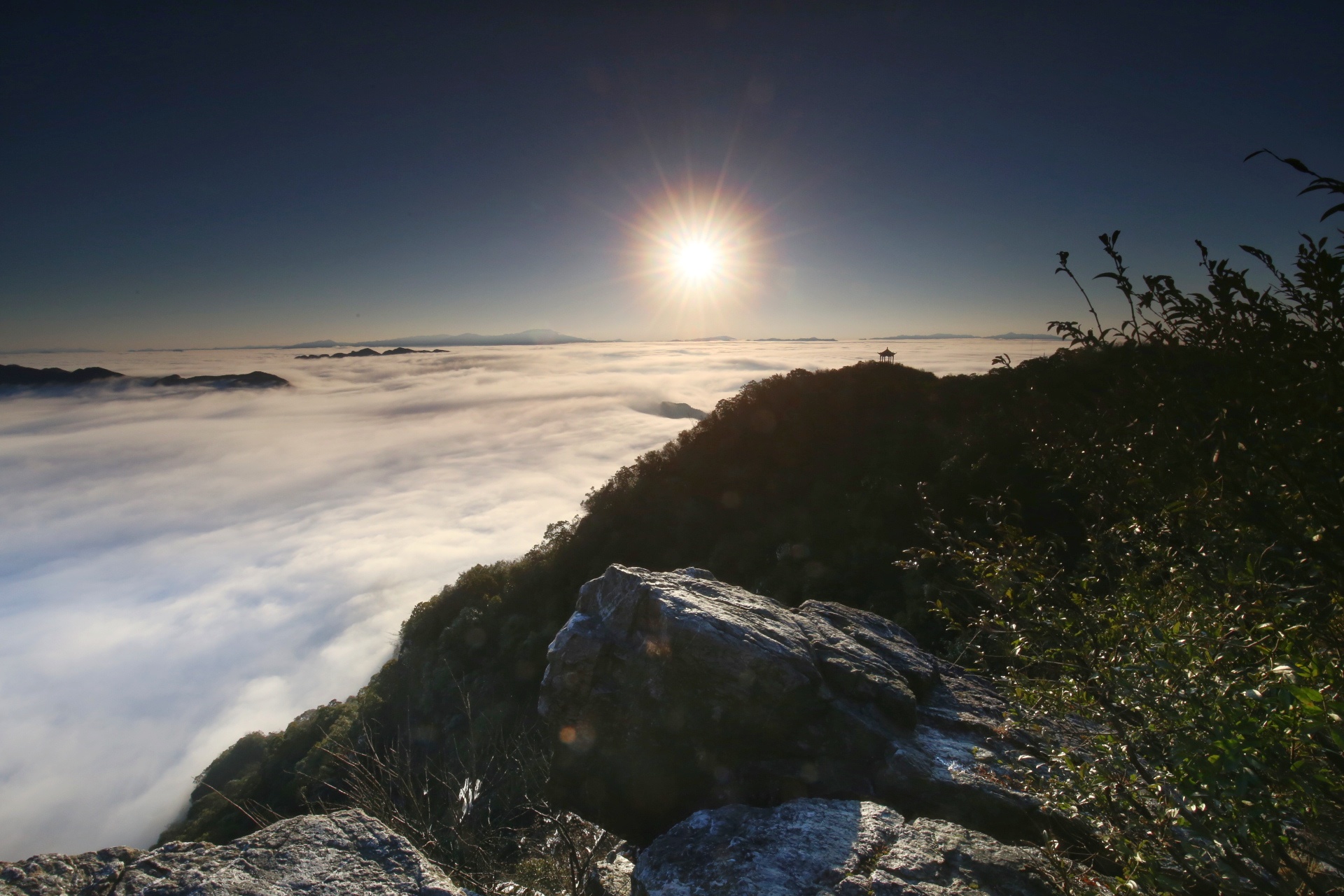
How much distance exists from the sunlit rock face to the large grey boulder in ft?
3.08

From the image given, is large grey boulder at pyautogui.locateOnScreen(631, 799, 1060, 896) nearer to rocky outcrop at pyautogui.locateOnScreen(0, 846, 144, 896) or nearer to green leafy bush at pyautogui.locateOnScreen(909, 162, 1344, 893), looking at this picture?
green leafy bush at pyautogui.locateOnScreen(909, 162, 1344, 893)

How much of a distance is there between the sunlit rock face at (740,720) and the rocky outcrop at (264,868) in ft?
11.9

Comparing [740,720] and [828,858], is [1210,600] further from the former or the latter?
[740,720]

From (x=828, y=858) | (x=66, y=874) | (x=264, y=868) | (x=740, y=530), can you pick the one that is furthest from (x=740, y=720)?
(x=740, y=530)

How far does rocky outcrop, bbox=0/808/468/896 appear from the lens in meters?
4.45

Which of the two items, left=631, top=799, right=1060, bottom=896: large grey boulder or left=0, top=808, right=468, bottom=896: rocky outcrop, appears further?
left=631, top=799, right=1060, bottom=896: large grey boulder

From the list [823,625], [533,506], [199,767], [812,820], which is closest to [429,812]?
[812,820]

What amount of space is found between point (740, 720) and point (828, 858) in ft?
7.95

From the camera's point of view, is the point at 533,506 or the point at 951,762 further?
the point at 533,506

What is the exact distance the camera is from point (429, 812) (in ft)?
30.1

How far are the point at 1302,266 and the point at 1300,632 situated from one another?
81.3 inches

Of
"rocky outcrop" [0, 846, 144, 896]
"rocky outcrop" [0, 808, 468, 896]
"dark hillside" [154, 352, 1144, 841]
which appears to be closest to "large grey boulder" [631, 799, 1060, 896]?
"rocky outcrop" [0, 808, 468, 896]

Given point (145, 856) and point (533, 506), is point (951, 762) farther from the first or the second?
point (533, 506)

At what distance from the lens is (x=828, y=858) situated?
5.61m
